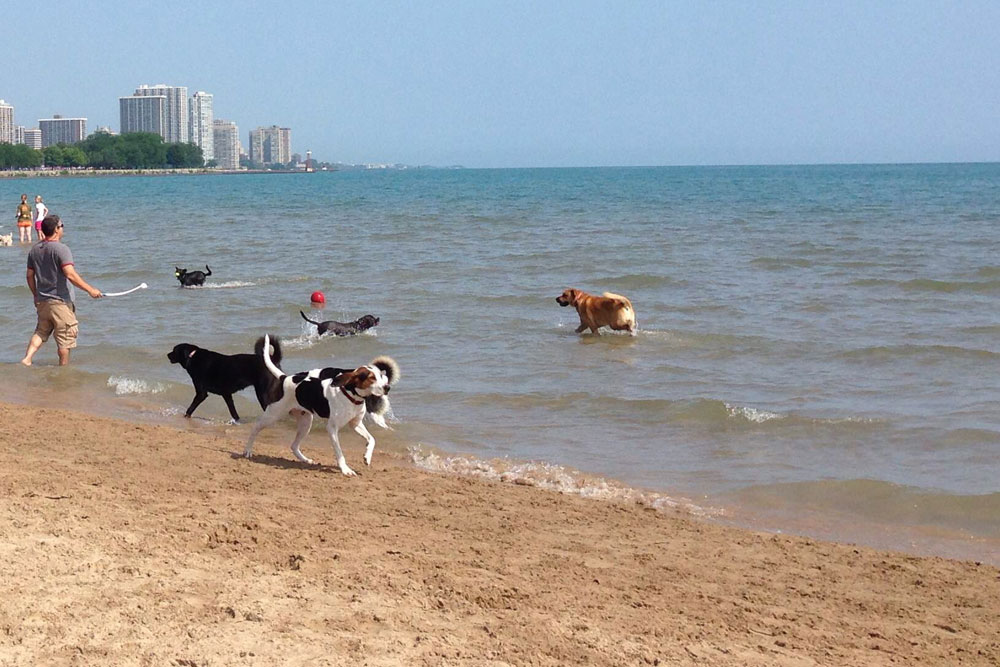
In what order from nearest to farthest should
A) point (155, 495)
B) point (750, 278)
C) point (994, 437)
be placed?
point (155, 495) < point (994, 437) < point (750, 278)

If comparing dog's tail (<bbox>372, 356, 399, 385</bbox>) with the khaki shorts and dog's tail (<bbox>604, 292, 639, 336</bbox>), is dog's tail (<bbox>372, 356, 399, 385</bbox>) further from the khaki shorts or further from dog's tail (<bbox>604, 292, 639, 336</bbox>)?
dog's tail (<bbox>604, 292, 639, 336</bbox>)

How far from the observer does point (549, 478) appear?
8.18m

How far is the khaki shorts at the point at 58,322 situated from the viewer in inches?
444

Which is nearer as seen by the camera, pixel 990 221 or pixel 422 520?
pixel 422 520

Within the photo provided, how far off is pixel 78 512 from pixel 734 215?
3862cm

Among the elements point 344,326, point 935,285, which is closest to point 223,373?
point 344,326

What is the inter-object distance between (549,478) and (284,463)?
6.29ft

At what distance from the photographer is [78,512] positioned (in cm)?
591

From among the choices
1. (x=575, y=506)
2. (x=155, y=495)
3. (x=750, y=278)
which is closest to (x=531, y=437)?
(x=575, y=506)

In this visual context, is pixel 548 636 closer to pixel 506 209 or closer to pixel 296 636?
pixel 296 636

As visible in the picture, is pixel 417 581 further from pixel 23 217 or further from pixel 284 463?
pixel 23 217

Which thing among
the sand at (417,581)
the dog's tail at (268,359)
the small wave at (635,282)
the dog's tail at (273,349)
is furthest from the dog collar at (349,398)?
the small wave at (635,282)

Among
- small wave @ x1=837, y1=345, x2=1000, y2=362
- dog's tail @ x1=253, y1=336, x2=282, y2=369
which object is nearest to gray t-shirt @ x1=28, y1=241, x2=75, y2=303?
dog's tail @ x1=253, y1=336, x2=282, y2=369

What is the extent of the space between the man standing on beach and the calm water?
1.68ft
